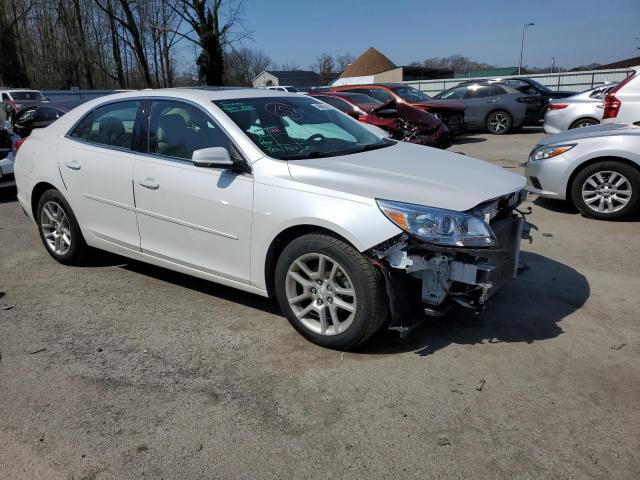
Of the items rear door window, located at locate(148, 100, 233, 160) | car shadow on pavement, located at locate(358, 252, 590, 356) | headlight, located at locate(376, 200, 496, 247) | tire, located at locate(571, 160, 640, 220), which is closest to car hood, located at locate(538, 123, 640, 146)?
tire, located at locate(571, 160, 640, 220)

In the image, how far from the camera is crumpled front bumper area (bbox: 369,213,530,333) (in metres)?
3.00

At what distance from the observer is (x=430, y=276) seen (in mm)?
3082

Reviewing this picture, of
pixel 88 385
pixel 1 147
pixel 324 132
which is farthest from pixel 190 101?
pixel 1 147

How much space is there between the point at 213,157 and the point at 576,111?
10695 mm

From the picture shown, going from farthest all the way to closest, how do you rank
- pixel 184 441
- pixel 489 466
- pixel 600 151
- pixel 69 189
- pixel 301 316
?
pixel 600 151 < pixel 69 189 < pixel 301 316 < pixel 184 441 < pixel 489 466

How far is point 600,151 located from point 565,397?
165 inches

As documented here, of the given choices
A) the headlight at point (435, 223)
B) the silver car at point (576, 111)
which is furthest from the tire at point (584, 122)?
the headlight at point (435, 223)

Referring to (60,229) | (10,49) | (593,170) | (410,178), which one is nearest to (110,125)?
(60,229)

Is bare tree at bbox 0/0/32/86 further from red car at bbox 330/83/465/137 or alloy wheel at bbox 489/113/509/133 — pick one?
alloy wheel at bbox 489/113/509/133

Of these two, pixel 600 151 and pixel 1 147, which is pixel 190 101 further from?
pixel 1 147

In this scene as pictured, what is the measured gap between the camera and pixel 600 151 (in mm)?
6055

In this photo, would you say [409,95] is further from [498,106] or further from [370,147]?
[370,147]

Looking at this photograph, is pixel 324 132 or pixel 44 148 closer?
pixel 324 132

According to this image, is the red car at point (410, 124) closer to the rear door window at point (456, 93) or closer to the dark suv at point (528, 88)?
the rear door window at point (456, 93)
